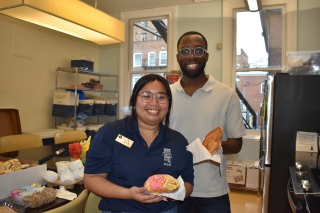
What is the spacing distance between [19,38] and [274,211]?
358 centimetres

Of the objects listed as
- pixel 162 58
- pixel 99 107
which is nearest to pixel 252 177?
pixel 162 58

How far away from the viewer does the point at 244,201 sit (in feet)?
10.8

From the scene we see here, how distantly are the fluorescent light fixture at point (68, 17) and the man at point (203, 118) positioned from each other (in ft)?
3.88

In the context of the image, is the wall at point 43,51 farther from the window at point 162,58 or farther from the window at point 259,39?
the window at point 162,58

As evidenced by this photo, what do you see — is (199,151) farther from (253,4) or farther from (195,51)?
(253,4)

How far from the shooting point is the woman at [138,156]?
1082 millimetres

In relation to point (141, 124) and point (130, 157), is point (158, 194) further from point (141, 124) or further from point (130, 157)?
point (141, 124)

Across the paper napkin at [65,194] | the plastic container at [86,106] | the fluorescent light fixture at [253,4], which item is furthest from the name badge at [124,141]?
the plastic container at [86,106]

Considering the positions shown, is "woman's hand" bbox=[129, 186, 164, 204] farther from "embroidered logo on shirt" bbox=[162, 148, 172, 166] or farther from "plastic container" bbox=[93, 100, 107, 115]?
"plastic container" bbox=[93, 100, 107, 115]

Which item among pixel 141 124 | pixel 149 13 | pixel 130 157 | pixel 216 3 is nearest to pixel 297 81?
Result: pixel 141 124

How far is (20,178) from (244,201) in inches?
106

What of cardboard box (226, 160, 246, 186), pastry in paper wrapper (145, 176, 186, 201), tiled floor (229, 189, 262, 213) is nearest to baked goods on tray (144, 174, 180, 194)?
pastry in paper wrapper (145, 176, 186, 201)

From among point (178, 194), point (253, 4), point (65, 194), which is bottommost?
point (65, 194)

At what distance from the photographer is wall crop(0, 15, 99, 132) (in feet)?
11.3
